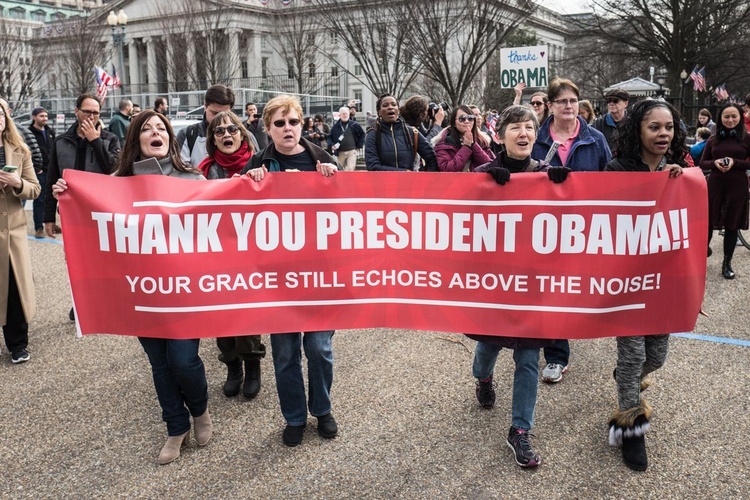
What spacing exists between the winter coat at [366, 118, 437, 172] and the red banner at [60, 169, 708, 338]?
3.00 metres

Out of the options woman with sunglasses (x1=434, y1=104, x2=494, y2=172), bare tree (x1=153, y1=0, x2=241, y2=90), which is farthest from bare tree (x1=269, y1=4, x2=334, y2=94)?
woman with sunglasses (x1=434, y1=104, x2=494, y2=172)

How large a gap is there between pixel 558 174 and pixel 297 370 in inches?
68.8

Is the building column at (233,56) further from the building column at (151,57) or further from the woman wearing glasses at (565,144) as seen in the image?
the woman wearing glasses at (565,144)

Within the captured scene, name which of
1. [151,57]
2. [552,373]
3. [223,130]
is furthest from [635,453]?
[151,57]

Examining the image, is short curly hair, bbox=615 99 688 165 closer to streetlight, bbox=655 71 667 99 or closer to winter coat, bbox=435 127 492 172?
winter coat, bbox=435 127 492 172

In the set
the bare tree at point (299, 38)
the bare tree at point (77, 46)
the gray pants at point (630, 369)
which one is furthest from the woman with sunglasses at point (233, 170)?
the bare tree at point (77, 46)

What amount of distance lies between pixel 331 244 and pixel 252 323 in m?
0.60

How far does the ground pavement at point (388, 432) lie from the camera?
10.6ft

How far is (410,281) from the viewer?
3.60 metres

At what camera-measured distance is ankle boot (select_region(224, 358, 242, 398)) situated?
170 inches

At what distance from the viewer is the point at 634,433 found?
133 inches

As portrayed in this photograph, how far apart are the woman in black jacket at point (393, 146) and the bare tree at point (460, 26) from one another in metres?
12.8

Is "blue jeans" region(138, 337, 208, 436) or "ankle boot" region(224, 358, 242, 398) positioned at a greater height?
"blue jeans" region(138, 337, 208, 436)

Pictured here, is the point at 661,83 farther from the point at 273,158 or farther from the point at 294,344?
the point at 294,344
